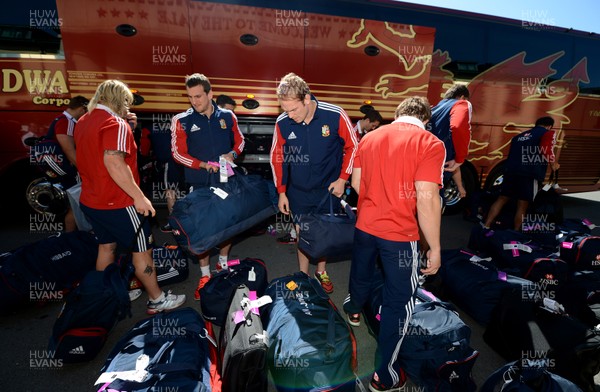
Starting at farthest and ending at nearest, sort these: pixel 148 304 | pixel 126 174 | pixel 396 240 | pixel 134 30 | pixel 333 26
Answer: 1. pixel 333 26
2. pixel 134 30
3. pixel 148 304
4. pixel 126 174
5. pixel 396 240

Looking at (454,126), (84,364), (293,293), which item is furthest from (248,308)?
(454,126)

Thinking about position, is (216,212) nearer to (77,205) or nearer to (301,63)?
(77,205)

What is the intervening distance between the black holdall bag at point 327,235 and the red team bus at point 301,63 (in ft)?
8.97

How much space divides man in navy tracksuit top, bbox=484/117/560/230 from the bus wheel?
118 cm

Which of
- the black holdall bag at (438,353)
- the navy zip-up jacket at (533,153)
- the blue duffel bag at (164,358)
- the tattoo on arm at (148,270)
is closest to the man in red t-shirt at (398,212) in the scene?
the black holdall bag at (438,353)

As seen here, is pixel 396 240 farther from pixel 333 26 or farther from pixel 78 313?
pixel 333 26

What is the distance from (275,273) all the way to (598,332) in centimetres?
296

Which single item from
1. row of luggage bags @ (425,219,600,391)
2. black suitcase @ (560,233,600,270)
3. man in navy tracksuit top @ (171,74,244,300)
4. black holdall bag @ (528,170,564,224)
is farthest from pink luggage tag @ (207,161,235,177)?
black holdall bag @ (528,170,564,224)

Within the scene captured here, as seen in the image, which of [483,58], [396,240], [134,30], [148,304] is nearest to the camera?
[396,240]

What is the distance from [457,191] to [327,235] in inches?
188

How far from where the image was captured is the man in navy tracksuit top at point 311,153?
276 centimetres

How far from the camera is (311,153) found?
2807 mm

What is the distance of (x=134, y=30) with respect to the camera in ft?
13.6

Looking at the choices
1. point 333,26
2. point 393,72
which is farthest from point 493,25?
point 333,26
